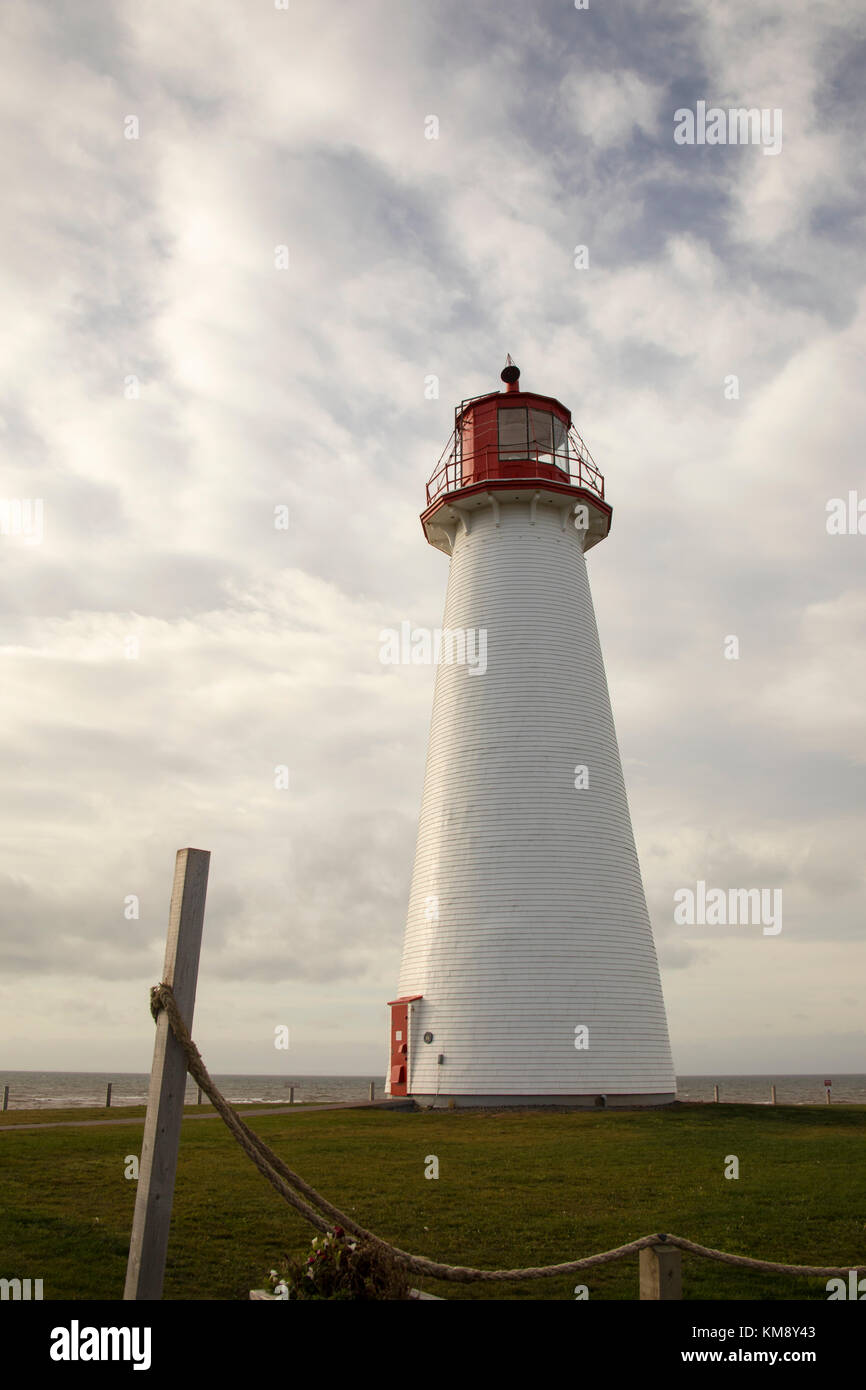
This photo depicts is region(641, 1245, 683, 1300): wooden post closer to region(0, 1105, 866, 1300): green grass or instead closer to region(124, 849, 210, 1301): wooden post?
region(0, 1105, 866, 1300): green grass

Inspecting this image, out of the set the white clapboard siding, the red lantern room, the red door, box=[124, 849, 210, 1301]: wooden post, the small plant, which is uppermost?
the red lantern room

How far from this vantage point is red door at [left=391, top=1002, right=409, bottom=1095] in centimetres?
2545

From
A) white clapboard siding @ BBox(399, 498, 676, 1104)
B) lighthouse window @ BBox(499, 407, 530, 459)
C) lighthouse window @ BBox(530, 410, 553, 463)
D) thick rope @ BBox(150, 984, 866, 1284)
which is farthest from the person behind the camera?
lighthouse window @ BBox(530, 410, 553, 463)

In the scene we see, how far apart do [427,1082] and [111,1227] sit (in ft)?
46.1

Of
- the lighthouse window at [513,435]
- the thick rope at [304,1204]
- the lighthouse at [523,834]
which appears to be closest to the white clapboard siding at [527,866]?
the lighthouse at [523,834]

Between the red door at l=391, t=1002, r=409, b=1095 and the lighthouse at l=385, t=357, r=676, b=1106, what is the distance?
0.08 metres

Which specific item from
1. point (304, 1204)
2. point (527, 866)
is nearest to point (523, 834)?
point (527, 866)

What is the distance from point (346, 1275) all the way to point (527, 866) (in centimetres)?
1854

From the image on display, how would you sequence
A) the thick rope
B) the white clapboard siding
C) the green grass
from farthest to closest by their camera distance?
the white clapboard siding → the green grass → the thick rope

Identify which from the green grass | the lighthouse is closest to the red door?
the lighthouse
